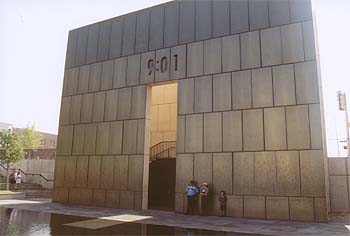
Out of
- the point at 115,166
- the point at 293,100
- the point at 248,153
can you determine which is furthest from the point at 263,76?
the point at 115,166

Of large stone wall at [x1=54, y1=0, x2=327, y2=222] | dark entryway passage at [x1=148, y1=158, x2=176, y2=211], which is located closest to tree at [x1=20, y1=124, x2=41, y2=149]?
large stone wall at [x1=54, y1=0, x2=327, y2=222]

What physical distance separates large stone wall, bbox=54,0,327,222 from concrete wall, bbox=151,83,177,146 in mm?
5715

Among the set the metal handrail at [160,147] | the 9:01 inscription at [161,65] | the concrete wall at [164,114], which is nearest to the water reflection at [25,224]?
the 9:01 inscription at [161,65]

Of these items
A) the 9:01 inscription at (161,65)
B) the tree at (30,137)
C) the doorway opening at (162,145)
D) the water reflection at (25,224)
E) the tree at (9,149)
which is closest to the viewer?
the water reflection at (25,224)

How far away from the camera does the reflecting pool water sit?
10258 mm

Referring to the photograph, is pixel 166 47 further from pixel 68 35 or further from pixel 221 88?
pixel 68 35

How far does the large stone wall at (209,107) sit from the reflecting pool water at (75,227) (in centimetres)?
479

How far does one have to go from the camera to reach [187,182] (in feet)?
54.3

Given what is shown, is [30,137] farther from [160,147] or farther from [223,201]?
[223,201]

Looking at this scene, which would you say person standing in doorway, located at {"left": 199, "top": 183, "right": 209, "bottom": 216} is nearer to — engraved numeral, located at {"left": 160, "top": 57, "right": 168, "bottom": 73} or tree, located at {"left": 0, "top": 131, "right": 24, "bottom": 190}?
engraved numeral, located at {"left": 160, "top": 57, "right": 168, "bottom": 73}

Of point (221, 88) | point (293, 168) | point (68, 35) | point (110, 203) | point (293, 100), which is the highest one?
point (68, 35)

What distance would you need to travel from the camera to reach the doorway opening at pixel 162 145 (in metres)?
20.1

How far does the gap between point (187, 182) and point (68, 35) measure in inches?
589

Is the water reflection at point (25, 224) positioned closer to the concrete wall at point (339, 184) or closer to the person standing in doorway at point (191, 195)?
the person standing in doorway at point (191, 195)
